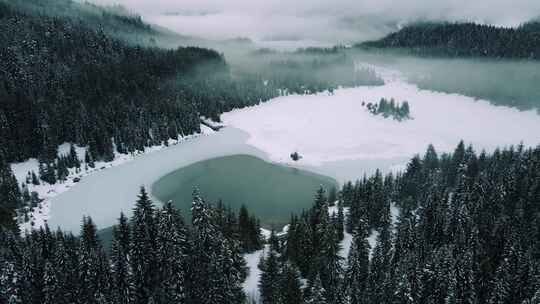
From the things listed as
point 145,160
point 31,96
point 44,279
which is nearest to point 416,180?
point 44,279

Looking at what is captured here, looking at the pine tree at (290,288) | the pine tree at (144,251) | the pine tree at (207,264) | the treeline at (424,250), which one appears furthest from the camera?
the treeline at (424,250)

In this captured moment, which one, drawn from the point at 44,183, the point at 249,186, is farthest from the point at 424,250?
the point at 44,183

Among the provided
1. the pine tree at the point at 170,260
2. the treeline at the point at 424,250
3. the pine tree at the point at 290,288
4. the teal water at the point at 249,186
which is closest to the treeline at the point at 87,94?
the teal water at the point at 249,186

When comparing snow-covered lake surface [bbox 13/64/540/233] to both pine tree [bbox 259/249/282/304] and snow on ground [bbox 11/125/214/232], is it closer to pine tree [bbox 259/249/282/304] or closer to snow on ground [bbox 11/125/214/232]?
snow on ground [bbox 11/125/214/232]

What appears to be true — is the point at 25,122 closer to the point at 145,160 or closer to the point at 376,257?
the point at 145,160

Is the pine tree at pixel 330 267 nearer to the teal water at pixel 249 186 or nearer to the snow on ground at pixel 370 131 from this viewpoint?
the teal water at pixel 249 186

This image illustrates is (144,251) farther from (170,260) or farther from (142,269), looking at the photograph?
(170,260)

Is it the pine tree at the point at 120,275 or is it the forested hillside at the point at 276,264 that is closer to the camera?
the pine tree at the point at 120,275
